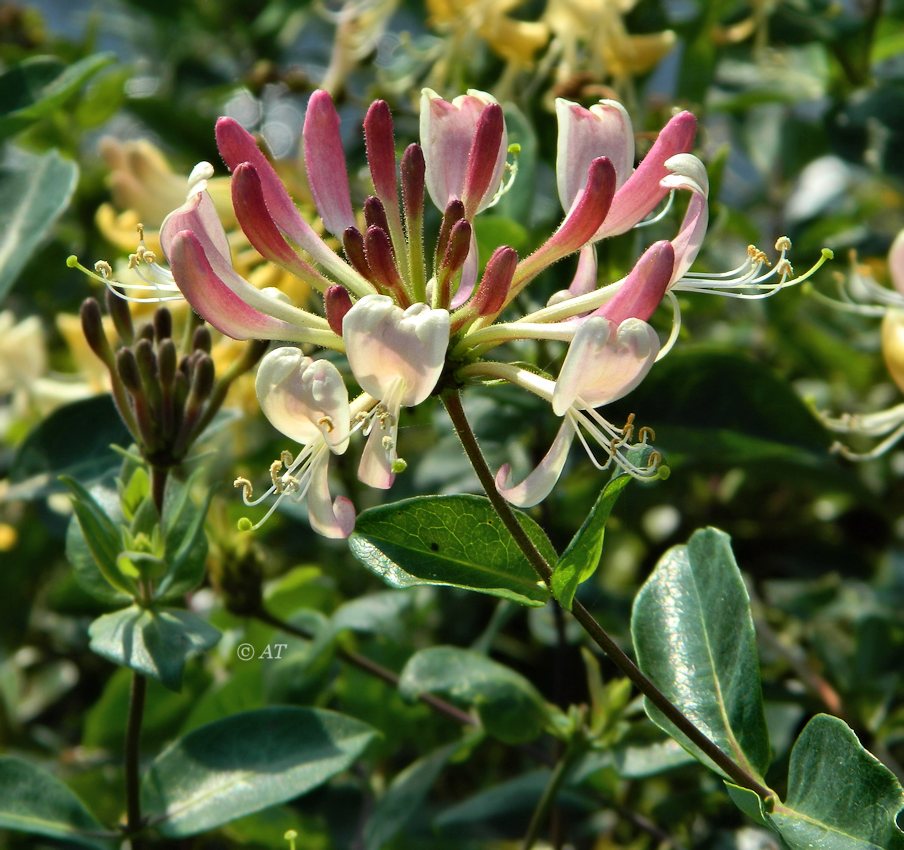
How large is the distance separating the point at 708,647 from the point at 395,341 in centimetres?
29

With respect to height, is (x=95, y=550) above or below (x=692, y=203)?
below

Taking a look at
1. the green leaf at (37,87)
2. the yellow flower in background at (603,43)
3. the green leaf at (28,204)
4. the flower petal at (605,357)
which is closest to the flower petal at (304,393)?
the flower petal at (605,357)

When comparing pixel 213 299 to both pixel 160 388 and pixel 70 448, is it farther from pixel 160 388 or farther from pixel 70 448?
pixel 70 448

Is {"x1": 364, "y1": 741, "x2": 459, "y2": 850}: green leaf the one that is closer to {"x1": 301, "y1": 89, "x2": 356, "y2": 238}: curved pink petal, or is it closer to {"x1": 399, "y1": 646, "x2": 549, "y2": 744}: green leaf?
{"x1": 399, "y1": 646, "x2": 549, "y2": 744}: green leaf

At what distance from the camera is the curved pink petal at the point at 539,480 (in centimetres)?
65

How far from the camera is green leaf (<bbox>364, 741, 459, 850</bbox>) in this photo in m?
1.03

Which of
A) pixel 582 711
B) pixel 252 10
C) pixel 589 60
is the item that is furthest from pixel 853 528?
pixel 252 10

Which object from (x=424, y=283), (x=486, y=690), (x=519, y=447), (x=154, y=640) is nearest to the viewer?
(x=424, y=283)

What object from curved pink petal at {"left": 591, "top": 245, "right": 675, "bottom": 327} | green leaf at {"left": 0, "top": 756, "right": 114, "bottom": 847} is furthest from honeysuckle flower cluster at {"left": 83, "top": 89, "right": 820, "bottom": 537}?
green leaf at {"left": 0, "top": 756, "right": 114, "bottom": 847}

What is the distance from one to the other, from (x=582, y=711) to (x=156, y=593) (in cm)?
33

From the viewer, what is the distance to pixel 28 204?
1.14m

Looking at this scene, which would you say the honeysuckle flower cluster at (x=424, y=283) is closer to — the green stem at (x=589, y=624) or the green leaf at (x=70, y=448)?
the green stem at (x=589, y=624)

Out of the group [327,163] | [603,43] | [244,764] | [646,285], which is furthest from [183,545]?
[603,43]

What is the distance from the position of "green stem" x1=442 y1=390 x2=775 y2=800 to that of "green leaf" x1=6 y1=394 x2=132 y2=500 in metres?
0.45
